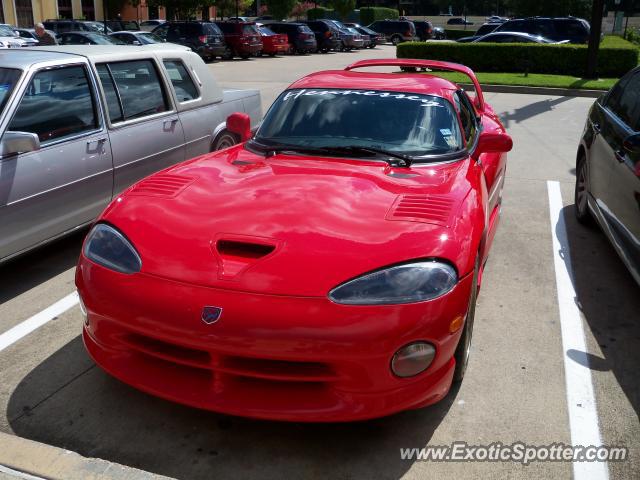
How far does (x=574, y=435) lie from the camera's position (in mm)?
3170

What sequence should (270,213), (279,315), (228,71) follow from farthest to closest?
1. (228,71)
2. (270,213)
3. (279,315)

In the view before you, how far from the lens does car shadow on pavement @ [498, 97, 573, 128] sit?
12547 mm

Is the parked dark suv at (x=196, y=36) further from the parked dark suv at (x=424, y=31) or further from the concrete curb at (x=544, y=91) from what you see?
the parked dark suv at (x=424, y=31)

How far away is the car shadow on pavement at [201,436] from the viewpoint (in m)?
2.92

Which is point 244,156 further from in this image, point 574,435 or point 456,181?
point 574,435

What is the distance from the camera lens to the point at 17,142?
4.45 m

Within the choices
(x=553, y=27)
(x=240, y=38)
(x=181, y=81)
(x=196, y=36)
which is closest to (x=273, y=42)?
(x=240, y=38)

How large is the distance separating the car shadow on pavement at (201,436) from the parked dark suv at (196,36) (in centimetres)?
2352

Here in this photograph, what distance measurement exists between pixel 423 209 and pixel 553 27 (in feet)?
82.7

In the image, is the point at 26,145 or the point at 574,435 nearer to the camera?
the point at 574,435

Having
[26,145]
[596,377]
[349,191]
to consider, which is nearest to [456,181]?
[349,191]

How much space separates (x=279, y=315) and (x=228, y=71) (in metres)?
20.9

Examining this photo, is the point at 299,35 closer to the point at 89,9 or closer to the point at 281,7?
the point at 281,7

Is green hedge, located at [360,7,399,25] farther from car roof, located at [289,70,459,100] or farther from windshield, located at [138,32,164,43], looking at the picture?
car roof, located at [289,70,459,100]
